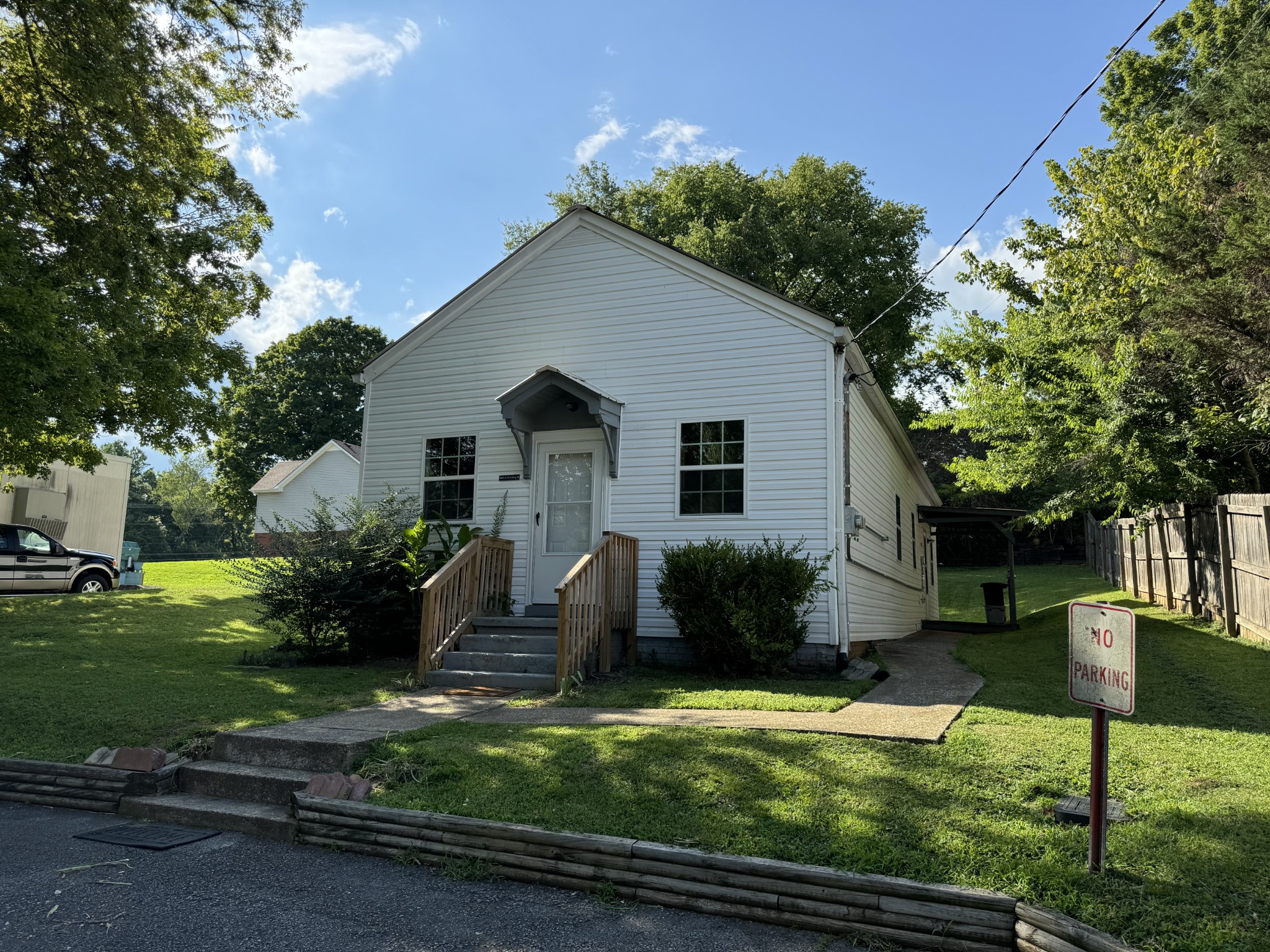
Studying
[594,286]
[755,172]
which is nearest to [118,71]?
[594,286]

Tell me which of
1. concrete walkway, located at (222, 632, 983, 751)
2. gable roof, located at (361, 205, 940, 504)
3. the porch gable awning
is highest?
gable roof, located at (361, 205, 940, 504)

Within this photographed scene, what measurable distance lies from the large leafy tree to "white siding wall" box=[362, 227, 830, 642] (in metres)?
5.52

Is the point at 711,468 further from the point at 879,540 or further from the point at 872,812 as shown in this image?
the point at 872,812

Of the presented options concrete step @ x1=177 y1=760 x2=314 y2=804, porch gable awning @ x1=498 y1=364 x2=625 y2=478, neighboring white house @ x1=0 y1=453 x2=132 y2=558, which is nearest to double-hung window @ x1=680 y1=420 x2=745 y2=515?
porch gable awning @ x1=498 y1=364 x2=625 y2=478

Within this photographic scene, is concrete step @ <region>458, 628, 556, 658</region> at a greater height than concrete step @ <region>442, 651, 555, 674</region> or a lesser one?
greater

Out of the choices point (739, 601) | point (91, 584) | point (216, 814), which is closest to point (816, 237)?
point (739, 601)

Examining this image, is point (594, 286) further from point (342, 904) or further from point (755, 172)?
point (755, 172)

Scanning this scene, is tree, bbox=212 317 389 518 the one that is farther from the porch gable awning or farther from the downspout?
the downspout

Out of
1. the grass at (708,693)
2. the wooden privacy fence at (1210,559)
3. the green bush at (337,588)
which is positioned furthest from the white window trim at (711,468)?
the wooden privacy fence at (1210,559)

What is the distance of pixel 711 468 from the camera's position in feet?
33.4

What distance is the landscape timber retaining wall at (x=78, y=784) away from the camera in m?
5.34

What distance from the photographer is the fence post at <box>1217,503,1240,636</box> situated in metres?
10.2

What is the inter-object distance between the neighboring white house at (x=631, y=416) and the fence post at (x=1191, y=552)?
15.3 ft

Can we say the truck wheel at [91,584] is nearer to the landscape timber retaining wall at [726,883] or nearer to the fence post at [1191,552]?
the landscape timber retaining wall at [726,883]
